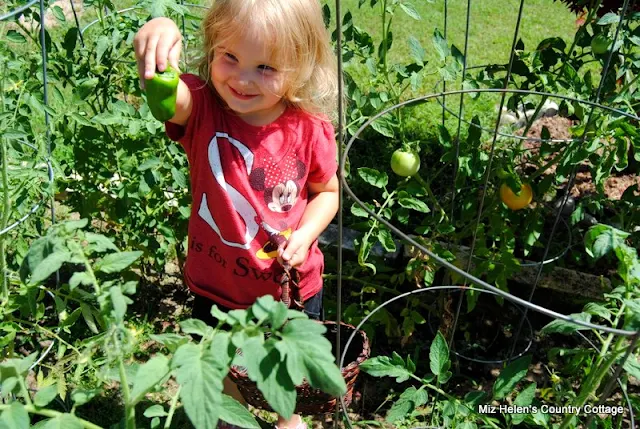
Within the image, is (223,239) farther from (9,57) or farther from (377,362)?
(9,57)

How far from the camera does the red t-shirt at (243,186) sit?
153 cm

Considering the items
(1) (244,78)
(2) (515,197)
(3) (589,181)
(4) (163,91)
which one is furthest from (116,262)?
(3) (589,181)

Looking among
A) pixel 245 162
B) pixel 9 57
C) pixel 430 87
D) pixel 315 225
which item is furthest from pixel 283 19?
pixel 430 87

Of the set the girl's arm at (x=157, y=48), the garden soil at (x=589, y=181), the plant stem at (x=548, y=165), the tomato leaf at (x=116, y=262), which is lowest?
the garden soil at (x=589, y=181)

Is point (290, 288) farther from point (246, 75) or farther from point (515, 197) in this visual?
point (515, 197)

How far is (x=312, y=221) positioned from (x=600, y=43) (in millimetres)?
880

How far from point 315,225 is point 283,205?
83 millimetres

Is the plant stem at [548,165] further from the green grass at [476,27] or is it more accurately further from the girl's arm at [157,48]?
the green grass at [476,27]

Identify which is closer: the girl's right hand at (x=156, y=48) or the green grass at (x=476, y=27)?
the girl's right hand at (x=156, y=48)

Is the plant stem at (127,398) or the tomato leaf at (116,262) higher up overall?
the tomato leaf at (116,262)

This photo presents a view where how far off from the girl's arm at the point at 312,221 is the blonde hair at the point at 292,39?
17cm

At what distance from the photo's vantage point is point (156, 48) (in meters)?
1.33

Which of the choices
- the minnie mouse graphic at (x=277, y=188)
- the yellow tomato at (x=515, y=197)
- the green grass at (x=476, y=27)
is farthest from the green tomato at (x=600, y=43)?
the green grass at (x=476, y=27)

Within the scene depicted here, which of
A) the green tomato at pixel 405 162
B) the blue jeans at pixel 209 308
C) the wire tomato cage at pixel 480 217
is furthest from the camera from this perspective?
the green tomato at pixel 405 162
